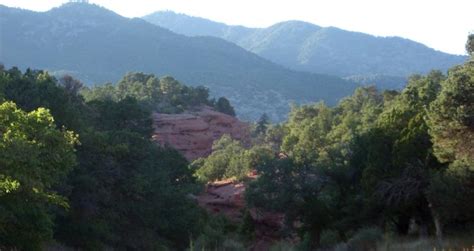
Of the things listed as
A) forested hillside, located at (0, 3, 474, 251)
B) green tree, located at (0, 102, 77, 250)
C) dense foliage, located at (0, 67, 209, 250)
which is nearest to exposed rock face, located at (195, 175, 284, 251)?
forested hillside, located at (0, 3, 474, 251)

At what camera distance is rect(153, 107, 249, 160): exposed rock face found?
68.1 m

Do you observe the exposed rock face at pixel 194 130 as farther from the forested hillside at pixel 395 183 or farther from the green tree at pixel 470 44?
the green tree at pixel 470 44

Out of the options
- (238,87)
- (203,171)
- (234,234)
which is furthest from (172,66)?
(234,234)

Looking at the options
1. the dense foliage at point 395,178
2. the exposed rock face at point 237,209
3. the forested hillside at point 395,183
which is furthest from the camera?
the exposed rock face at point 237,209

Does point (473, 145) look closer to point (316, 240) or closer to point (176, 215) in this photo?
point (316, 240)

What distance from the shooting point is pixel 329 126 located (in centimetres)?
6356

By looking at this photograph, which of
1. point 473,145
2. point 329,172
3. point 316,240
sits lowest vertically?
point 316,240

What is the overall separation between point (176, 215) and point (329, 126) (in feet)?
118

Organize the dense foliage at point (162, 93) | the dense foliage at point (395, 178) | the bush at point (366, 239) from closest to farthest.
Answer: the dense foliage at point (395, 178)
the bush at point (366, 239)
the dense foliage at point (162, 93)

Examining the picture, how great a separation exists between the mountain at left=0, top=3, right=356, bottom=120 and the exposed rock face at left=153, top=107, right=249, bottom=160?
3211 inches

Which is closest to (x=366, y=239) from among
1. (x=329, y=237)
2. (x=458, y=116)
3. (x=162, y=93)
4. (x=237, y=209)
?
(x=458, y=116)

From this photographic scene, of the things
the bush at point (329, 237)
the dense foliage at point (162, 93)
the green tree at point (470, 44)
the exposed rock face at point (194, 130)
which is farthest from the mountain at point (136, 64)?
the green tree at point (470, 44)

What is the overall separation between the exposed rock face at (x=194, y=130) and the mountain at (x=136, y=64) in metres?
81.6

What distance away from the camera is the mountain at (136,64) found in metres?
170
